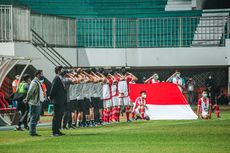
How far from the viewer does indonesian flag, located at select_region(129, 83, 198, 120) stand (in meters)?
40.0

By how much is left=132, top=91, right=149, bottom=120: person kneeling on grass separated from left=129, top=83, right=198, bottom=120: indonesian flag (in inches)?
19.0

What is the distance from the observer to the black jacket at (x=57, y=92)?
28.1 m

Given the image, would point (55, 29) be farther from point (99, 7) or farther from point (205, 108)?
point (205, 108)

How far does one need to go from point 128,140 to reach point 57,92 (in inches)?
149

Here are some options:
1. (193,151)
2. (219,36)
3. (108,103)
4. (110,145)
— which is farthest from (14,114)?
(219,36)

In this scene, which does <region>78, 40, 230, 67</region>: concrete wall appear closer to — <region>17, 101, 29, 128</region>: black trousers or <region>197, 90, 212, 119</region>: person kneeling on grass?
<region>197, 90, 212, 119</region>: person kneeling on grass

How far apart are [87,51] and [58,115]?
23420 mm

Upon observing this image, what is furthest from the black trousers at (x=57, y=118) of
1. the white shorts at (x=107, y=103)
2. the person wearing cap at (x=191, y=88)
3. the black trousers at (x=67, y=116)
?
the person wearing cap at (x=191, y=88)

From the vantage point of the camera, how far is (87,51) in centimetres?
5144

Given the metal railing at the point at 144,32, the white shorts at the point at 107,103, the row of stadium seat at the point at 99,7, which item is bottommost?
the white shorts at the point at 107,103

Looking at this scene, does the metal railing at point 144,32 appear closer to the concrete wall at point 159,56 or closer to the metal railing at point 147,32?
the metal railing at point 147,32

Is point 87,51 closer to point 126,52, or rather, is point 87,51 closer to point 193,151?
point 126,52

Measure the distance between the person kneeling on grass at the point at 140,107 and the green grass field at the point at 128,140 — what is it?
23.8 feet

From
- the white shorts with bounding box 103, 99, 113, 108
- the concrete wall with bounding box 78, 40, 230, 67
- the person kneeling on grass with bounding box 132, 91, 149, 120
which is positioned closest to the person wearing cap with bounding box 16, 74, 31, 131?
the white shorts with bounding box 103, 99, 113, 108
